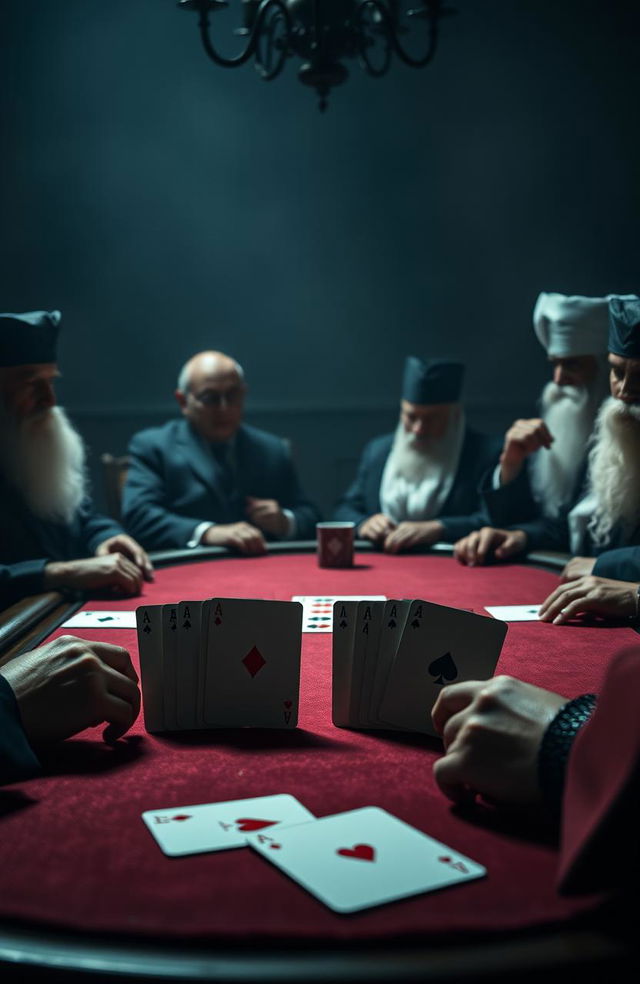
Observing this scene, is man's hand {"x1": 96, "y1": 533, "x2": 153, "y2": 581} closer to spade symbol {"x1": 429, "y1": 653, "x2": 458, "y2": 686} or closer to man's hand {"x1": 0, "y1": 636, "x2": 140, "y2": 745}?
man's hand {"x1": 0, "y1": 636, "x2": 140, "y2": 745}

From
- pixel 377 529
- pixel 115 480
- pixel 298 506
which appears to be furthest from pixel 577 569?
pixel 115 480

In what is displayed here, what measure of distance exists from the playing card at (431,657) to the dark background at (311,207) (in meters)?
5.03

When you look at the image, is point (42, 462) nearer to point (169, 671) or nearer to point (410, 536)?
point (410, 536)

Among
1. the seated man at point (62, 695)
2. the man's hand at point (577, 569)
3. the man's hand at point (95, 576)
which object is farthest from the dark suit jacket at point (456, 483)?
the seated man at point (62, 695)

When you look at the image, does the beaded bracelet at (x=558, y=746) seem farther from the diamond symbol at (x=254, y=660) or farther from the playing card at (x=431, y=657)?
the diamond symbol at (x=254, y=660)

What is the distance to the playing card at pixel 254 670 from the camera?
57.2 inches

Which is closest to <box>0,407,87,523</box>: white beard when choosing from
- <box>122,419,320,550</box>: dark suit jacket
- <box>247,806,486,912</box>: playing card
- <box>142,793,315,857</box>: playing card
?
<box>122,419,320,550</box>: dark suit jacket

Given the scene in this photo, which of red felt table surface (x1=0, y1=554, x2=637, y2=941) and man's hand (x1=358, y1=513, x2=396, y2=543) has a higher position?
red felt table surface (x1=0, y1=554, x2=637, y2=941)

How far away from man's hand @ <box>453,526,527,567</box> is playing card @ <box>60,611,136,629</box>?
129cm

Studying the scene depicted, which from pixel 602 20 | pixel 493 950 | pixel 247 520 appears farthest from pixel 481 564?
pixel 602 20

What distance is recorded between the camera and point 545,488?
363 cm

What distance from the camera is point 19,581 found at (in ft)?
8.60

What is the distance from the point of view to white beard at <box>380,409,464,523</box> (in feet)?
13.7

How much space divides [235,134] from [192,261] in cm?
88
